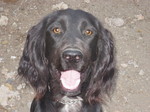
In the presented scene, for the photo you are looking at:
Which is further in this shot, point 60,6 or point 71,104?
point 60,6

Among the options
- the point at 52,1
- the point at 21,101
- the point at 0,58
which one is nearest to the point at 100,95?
the point at 21,101

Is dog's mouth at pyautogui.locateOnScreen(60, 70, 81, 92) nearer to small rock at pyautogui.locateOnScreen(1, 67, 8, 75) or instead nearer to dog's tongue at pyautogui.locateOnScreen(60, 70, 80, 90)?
dog's tongue at pyautogui.locateOnScreen(60, 70, 80, 90)

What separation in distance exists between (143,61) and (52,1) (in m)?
1.76

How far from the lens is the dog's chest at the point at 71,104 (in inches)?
175

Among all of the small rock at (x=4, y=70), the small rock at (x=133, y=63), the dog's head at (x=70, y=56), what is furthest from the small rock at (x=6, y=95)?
the small rock at (x=133, y=63)

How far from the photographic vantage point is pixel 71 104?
448 cm

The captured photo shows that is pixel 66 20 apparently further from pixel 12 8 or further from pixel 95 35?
pixel 12 8

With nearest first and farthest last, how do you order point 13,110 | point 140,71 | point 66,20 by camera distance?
point 66,20, point 13,110, point 140,71

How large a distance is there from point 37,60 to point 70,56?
597 mm

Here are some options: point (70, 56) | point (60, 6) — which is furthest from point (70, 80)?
point (60, 6)

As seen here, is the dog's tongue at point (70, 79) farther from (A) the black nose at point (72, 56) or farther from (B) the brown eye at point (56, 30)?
(B) the brown eye at point (56, 30)

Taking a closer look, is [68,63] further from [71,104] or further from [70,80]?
[71,104]

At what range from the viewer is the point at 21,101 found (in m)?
5.52

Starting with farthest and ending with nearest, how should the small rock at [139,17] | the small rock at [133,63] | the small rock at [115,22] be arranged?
the small rock at [139,17] → the small rock at [115,22] → the small rock at [133,63]
